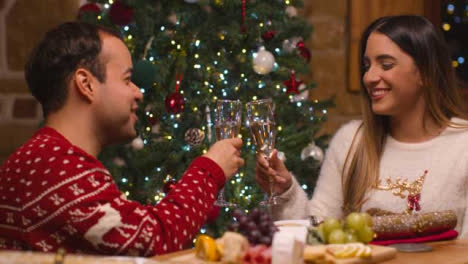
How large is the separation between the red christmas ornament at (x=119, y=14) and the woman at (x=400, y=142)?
1140mm

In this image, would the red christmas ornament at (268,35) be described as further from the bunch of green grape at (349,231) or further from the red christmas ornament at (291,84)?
the bunch of green grape at (349,231)

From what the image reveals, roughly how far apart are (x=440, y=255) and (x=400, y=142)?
39.1 inches

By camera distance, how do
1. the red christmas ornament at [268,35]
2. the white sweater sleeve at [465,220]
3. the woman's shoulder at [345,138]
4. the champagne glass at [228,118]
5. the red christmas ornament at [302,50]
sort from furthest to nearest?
the red christmas ornament at [302,50], the red christmas ornament at [268,35], the woman's shoulder at [345,138], the white sweater sleeve at [465,220], the champagne glass at [228,118]

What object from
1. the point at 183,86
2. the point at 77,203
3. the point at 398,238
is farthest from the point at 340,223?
the point at 183,86

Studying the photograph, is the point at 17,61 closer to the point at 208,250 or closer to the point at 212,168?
the point at 212,168

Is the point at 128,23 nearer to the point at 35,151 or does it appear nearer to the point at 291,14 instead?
the point at 291,14

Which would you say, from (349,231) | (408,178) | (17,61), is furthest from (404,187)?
(17,61)

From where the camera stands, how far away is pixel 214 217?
334 centimetres

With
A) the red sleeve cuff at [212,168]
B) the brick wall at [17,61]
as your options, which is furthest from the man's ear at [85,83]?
the brick wall at [17,61]

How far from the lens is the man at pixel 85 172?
1.61 metres

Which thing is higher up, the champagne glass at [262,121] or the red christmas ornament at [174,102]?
the champagne glass at [262,121]

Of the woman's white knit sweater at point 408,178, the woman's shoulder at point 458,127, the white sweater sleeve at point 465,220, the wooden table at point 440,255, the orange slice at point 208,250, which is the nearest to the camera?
the orange slice at point 208,250

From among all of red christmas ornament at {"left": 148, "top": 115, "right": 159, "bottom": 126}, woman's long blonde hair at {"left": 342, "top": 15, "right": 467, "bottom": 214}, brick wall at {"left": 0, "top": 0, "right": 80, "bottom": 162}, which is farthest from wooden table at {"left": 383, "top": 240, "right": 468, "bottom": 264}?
brick wall at {"left": 0, "top": 0, "right": 80, "bottom": 162}

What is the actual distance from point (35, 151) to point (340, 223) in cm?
72
